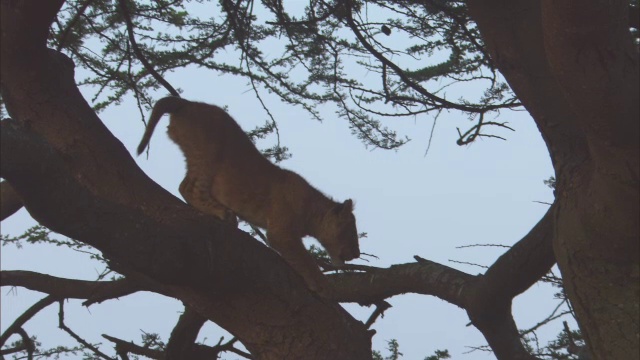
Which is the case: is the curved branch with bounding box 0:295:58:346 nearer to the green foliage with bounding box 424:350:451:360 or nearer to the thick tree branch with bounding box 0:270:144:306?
the thick tree branch with bounding box 0:270:144:306

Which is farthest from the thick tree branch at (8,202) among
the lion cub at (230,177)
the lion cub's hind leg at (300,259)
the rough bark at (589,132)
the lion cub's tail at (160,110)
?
the rough bark at (589,132)

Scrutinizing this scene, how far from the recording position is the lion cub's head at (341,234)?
565cm

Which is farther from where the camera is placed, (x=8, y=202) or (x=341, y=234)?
(x=341, y=234)

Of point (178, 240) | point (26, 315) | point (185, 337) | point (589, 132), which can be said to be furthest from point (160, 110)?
point (589, 132)

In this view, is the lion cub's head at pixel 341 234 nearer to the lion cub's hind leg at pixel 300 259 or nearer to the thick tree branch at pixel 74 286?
the lion cub's hind leg at pixel 300 259

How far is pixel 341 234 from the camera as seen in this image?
5656 millimetres

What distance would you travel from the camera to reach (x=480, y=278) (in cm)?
395

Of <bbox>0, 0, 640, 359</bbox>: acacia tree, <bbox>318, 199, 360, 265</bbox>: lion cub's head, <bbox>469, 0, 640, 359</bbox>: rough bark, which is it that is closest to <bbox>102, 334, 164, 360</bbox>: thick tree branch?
<bbox>0, 0, 640, 359</bbox>: acacia tree

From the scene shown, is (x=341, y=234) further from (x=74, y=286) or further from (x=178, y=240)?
(x=178, y=240)

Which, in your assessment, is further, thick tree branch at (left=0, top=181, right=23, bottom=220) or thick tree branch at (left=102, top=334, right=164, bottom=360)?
thick tree branch at (left=102, top=334, right=164, bottom=360)

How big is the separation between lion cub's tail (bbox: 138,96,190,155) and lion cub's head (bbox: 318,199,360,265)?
4.22ft

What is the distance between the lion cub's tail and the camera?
16.0 ft

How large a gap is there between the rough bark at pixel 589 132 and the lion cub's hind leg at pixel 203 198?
7.99ft

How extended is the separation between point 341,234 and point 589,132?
3244mm
